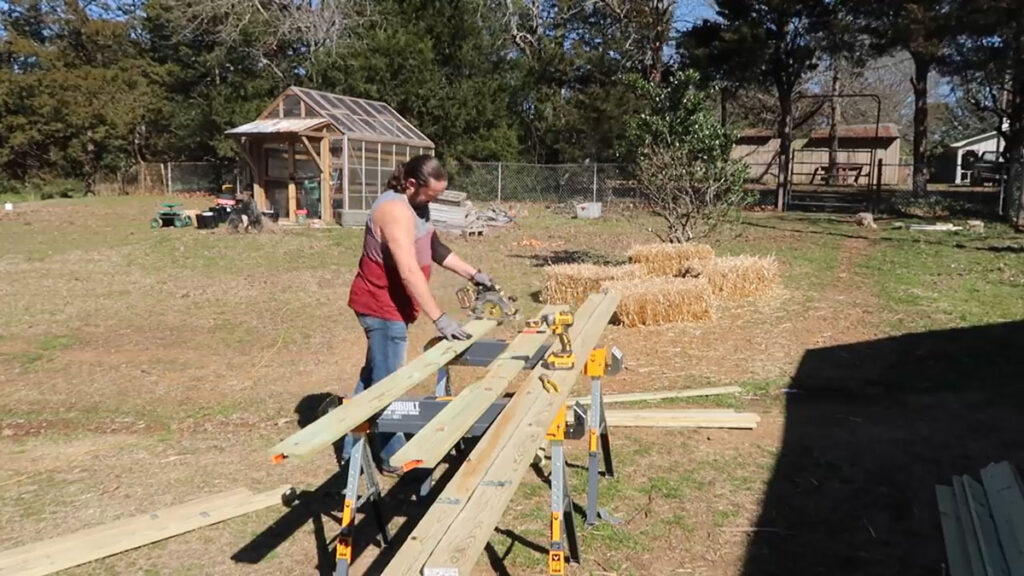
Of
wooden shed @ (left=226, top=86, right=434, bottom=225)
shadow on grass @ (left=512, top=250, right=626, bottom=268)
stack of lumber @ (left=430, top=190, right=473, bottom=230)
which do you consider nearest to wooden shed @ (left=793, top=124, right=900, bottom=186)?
wooden shed @ (left=226, top=86, right=434, bottom=225)

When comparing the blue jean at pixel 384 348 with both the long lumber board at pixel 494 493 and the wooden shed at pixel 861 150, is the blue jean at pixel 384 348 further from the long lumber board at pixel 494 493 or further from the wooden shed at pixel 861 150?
the wooden shed at pixel 861 150

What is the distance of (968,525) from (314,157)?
1905 cm

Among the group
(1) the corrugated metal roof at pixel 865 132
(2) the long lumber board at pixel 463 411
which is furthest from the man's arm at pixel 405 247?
(1) the corrugated metal roof at pixel 865 132

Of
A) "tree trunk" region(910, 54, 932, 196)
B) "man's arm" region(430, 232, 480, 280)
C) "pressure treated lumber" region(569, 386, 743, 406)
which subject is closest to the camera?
"man's arm" region(430, 232, 480, 280)

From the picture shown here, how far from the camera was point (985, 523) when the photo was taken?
3.91 metres

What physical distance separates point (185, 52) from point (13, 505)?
31.6m

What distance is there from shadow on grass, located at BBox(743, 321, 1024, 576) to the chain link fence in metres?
18.3

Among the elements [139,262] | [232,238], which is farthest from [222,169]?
[139,262]

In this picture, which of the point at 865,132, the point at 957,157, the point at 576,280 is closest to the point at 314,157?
the point at 576,280

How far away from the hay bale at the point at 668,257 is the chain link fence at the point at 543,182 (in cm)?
1378

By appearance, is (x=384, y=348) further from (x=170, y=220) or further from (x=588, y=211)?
(x=588, y=211)

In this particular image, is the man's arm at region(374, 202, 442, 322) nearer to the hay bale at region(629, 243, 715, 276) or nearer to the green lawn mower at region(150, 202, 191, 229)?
the hay bale at region(629, 243, 715, 276)

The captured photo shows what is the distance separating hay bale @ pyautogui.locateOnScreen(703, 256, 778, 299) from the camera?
33.9 ft

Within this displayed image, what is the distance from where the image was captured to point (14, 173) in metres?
33.6
